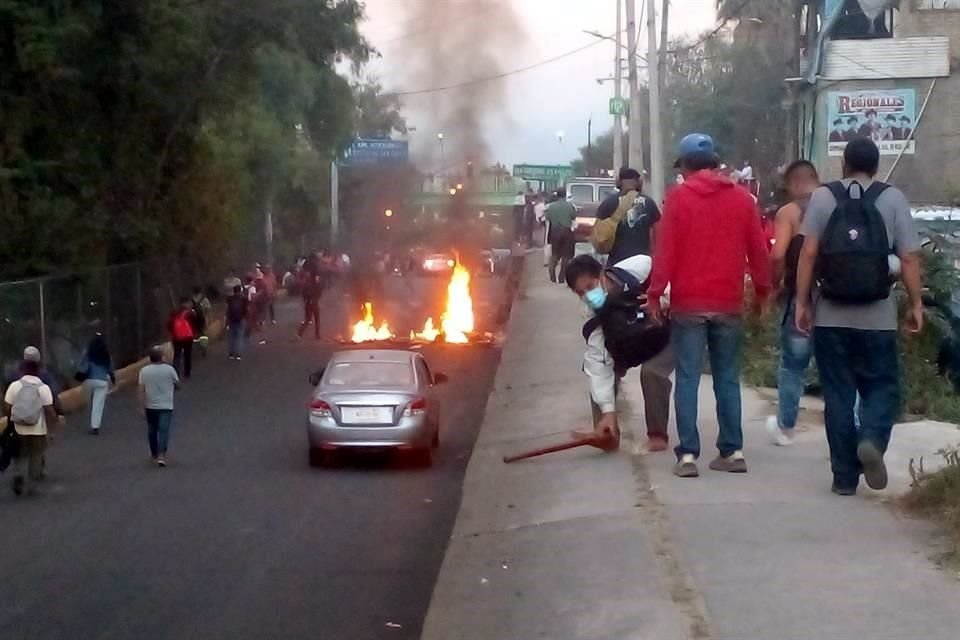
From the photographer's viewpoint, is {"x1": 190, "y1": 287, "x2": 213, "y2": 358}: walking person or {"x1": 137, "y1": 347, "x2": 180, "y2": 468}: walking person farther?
{"x1": 190, "y1": 287, "x2": 213, "y2": 358}: walking person

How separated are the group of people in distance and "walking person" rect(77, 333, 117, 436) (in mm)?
13908

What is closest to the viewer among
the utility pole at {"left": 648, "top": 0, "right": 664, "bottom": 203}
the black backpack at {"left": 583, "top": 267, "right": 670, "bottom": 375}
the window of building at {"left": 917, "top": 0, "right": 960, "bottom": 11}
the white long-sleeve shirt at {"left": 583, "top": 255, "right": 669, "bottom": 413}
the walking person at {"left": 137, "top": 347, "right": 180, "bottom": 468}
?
the black backpack at {"left": 583, "top": 267, "right": 670, "bottom": 375}

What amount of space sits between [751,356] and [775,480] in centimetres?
653

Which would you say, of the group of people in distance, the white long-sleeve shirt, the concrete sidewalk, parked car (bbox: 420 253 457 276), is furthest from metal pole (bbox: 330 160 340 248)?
the group of people in distance

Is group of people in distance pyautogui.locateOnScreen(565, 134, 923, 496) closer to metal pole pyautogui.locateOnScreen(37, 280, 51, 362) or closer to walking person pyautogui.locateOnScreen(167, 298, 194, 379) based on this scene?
metal pole pyautogui.locateOnScreen(37, 280, 51, 362)

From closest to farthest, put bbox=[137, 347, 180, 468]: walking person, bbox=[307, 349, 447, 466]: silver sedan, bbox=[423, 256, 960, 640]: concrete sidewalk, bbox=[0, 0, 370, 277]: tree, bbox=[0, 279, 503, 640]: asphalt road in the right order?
1. bbox=[423, 256, 960, 640]: concrete sidewalk
2. bbox=[0, 279, 503, 640]: asphalt road
3. bbox=[307, 349, 447, 466]: silver sedan
4. bbox=[137, 347, 180, 468]: walking person
5. bbox=[0, 0, 370, 277]: tree

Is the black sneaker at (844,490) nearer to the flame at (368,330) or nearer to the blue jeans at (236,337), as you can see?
the blue jeans at (236,337)

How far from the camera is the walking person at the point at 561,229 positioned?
2811 cm

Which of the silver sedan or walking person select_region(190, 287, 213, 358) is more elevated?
the silver sedan

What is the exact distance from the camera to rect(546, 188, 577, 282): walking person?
28109 millimetres

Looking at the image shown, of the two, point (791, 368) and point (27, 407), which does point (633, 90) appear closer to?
point (27, 407)

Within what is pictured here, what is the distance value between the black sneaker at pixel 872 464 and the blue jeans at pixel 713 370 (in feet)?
3.71

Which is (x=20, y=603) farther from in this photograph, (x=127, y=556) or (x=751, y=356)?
(x=751, y=356)

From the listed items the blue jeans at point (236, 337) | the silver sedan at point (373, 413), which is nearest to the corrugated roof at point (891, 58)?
the blue jeans at point (236, 337)
